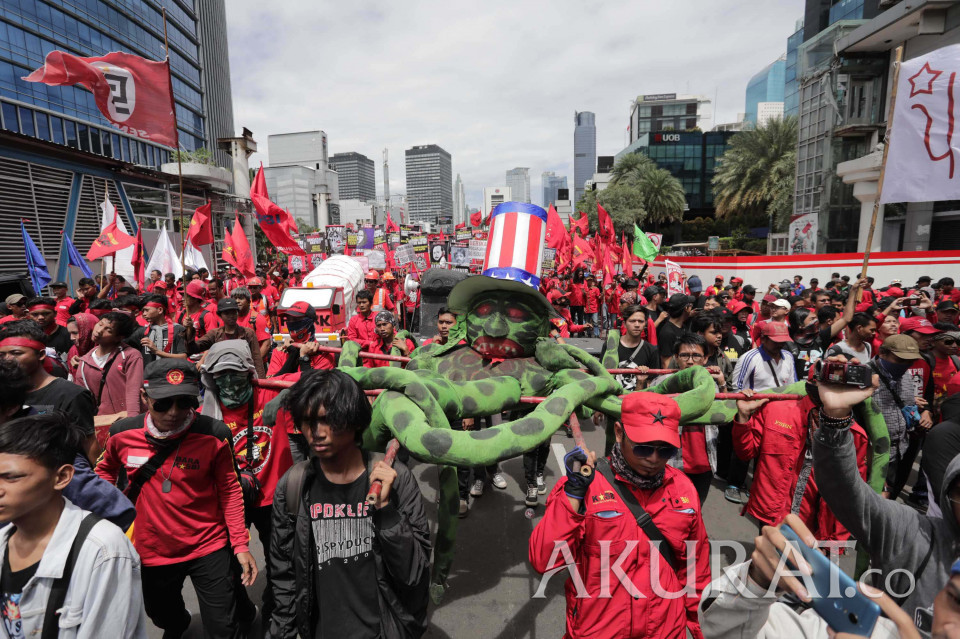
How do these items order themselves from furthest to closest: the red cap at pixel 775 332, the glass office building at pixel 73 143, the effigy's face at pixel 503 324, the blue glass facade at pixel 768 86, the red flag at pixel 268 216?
the blue glass facade at pixel 768 86 → the glass office building at pixel 73 143 → the red flag at pixel 268 216 → the red cap at pixel 775 332 → the effigy's face at pixel 503 324

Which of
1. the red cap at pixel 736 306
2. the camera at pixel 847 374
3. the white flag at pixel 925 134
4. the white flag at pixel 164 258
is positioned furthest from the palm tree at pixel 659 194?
the camera at pixel 847 374

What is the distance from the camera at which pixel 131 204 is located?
24.2 meters

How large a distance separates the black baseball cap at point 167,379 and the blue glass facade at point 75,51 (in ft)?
87.6

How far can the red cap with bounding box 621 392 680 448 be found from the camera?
214 centimetres

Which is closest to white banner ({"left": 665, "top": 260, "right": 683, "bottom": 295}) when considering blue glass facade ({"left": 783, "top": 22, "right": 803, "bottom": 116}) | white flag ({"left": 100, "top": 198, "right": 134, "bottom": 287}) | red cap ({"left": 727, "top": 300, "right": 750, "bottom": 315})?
red cap ({"left": 727, "top": 300, "right": 750, "bottom": 315})

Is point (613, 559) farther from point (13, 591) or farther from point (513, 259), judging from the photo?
point (13, 591)

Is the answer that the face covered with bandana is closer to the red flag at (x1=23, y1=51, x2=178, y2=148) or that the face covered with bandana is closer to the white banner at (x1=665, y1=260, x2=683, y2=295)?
the red flag at (x1=23, y1=51, x2=178, y2=148)

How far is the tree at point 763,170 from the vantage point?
32156mm

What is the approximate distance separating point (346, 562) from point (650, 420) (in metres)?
1.62

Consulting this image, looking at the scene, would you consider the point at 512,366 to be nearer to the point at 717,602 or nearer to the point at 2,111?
the point at 717,602

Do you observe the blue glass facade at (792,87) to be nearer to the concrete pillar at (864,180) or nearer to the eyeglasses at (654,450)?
the concrete pillar at (864,180)

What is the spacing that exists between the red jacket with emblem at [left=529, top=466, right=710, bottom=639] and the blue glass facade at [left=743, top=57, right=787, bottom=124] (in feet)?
492

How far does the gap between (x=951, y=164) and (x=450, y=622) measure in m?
6.17

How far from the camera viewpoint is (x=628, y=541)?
84.9 inches
